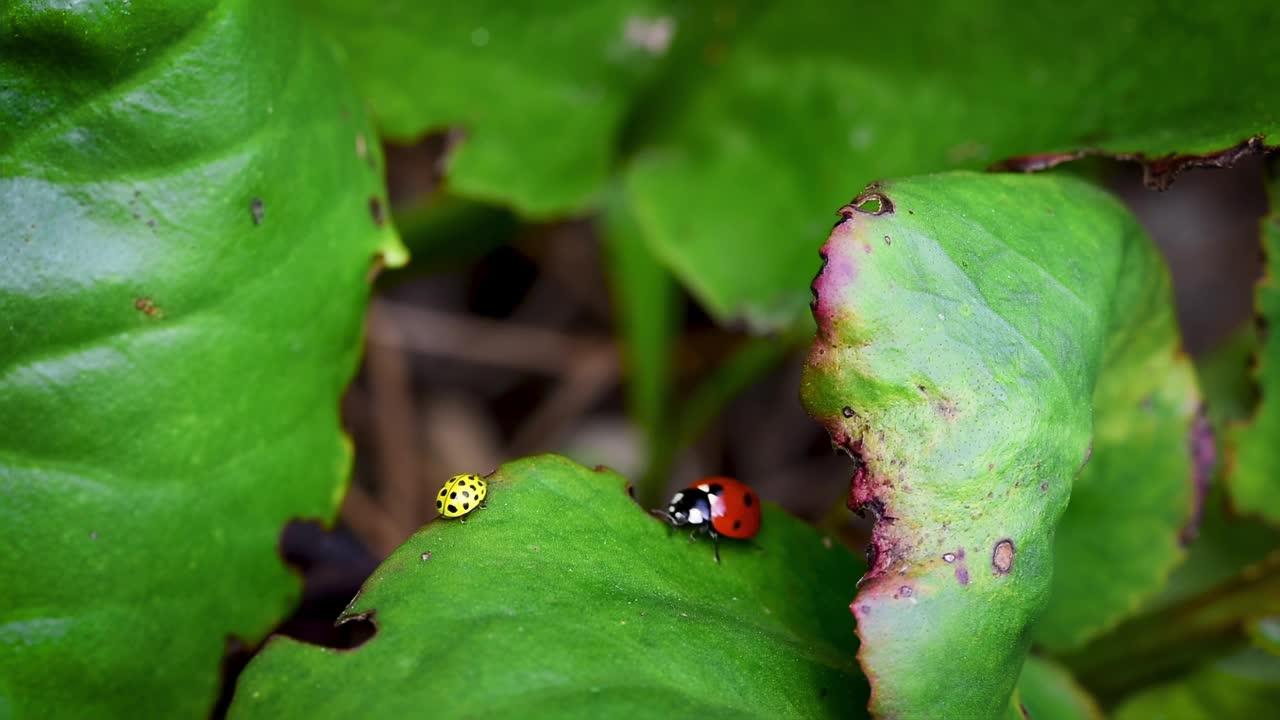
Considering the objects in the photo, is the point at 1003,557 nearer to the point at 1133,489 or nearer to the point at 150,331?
the point at 1133,489

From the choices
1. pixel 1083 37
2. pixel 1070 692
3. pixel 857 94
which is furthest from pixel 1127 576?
pixel 857 94

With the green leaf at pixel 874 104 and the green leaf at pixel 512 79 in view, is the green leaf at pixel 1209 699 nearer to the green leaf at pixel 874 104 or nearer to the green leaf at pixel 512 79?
the green leaf at pixel 874 104

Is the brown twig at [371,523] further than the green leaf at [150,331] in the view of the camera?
Yes

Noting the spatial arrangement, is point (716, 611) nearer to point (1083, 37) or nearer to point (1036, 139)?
point (1036, 139)

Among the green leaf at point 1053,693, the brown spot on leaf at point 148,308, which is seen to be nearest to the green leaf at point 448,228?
the brown spot on leaf at point 148,308

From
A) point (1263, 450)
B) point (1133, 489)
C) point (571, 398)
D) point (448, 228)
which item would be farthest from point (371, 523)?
point (1263, 450)

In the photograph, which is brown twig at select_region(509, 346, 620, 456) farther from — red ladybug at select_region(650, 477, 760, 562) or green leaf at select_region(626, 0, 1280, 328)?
red ladybug at select_region(650, 477, 760, 562)

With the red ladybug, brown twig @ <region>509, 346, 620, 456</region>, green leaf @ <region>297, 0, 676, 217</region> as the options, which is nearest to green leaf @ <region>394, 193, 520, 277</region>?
green leaf @ <region>297, 0, 676, 217</region>
